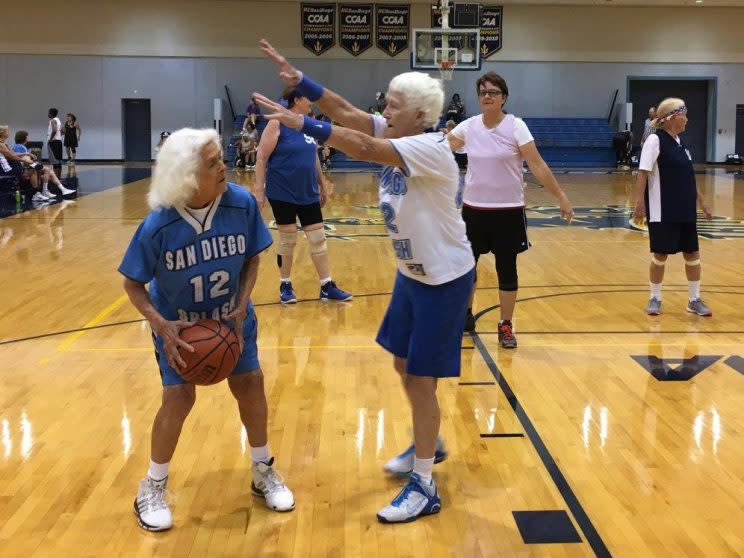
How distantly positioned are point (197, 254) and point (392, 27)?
1083 inches

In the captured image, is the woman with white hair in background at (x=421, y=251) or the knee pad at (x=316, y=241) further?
the knee pad at (x=316, y=241)

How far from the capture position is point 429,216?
3.22 meters

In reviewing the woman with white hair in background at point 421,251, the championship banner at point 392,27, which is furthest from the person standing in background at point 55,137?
the woman with white hair in background at point 421,251

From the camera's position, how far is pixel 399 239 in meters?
3.27

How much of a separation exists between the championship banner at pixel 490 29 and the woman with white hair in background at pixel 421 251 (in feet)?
89.0

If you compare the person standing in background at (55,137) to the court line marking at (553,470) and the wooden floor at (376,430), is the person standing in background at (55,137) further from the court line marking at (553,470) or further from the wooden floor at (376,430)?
the court line marking at (553,470)

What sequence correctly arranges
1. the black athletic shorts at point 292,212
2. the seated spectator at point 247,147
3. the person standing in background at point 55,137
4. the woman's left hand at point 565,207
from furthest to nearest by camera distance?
the person standing in background at point 55,137, the seated spectator at point 247,147, the black athletic shorts at point 292,212, the woman's left hand at point 565,207

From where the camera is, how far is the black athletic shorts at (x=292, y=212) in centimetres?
719

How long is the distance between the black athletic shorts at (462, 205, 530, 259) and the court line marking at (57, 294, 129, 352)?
2800 mm

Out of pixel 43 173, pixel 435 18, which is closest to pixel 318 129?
pixel 43 173

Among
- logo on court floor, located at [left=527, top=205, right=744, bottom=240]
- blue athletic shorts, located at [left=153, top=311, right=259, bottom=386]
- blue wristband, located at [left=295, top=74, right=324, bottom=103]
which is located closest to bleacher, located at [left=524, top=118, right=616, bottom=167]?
logo on court floor, located at [left=527, top=205, right=744, bottom=240]

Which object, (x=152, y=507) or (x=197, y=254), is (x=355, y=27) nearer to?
(x=197, y=254)

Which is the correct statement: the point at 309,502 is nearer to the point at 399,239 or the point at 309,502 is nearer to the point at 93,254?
the point at 399,239

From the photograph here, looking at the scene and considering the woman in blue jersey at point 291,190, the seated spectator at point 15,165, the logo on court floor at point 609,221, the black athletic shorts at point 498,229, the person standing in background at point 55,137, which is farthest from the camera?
the person standing in background at point 55,137
